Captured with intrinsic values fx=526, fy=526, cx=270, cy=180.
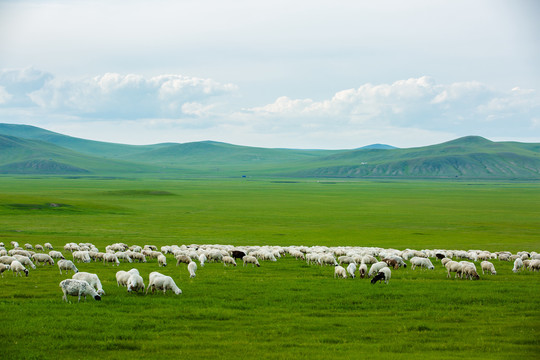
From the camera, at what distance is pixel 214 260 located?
2872cm

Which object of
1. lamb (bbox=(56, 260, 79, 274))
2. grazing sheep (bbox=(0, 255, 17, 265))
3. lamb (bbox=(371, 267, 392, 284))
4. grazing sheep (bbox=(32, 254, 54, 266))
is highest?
lamb (bbox=(371, 267, 392, 284))

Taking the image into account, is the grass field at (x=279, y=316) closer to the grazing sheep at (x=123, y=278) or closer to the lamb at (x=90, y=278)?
the grazing sheep at (x=123, y=278)

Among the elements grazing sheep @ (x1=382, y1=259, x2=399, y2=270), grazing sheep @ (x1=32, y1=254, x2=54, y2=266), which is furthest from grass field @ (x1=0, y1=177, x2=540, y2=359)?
grazing sheep @ (x1=32, y1=254, x2=54, y2=266)

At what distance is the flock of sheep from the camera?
59.1 feet

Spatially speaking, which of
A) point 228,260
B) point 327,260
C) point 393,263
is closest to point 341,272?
point 327,260

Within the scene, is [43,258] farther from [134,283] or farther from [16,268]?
[134,283]

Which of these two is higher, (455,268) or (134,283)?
(455,268)

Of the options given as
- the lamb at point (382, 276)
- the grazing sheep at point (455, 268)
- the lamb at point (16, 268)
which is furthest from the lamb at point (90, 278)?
the grazing sheep at point (455, 268)

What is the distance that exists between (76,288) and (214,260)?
12673mm

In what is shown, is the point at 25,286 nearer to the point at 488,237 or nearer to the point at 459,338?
the point at 459,338

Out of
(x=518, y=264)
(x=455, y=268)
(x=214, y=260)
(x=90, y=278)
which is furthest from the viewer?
(x=214, y=260)

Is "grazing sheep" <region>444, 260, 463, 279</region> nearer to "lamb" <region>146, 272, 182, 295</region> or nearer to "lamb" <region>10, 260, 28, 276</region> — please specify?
"lamb" <region>146, 272, 182, 295</region>

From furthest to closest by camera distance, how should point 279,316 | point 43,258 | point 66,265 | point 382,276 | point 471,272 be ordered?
point 43,258, point 471,272, point 66,265, point 382,276, point 279,316

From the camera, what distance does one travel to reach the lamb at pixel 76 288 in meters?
16.3
